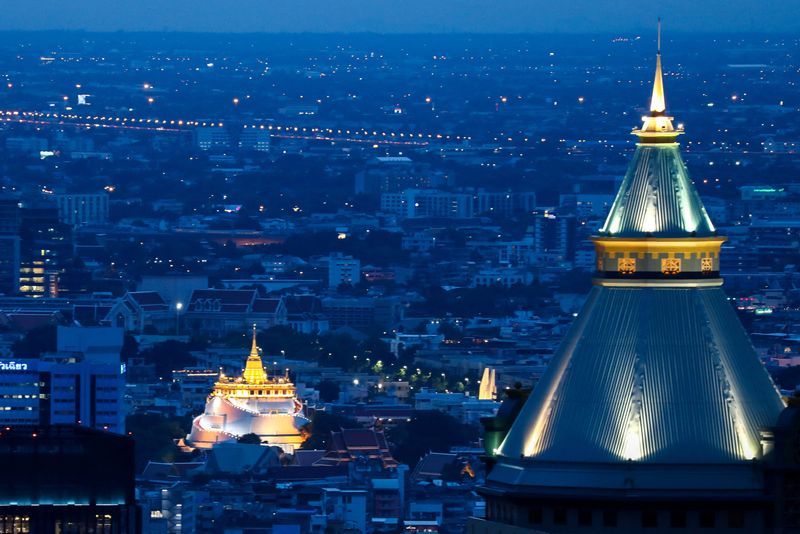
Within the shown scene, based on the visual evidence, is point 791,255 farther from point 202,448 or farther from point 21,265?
point 202,448

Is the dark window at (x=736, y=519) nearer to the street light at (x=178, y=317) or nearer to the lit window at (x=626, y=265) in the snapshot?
the lit window at (x=626, y=265)

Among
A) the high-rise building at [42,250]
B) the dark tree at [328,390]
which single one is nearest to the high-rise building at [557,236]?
the high-rise building at [42,250]

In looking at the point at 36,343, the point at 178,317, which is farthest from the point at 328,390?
the point at 178,317

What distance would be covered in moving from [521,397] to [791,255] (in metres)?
135

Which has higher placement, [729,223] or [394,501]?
[729,223]

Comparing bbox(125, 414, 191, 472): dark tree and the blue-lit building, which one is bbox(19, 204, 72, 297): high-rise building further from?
the blue-lit building

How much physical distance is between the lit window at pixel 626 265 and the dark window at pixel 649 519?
2.73 ft

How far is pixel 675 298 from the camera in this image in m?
12.4

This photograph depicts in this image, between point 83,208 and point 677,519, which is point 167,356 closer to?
point 83,208

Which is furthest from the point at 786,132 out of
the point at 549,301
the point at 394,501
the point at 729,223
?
the point at 394,501

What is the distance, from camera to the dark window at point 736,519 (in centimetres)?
1202

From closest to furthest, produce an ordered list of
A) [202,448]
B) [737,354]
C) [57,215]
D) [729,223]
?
1. [737,354]
2. [202,448]
3. [729,223]
4. [57,215]

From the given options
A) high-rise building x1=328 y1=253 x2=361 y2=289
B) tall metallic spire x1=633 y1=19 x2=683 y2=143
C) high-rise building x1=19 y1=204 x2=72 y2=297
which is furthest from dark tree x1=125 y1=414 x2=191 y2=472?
tall metallic spire x1=633 y1=19 x2=683 y2=143

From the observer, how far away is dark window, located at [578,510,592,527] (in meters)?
12.0
